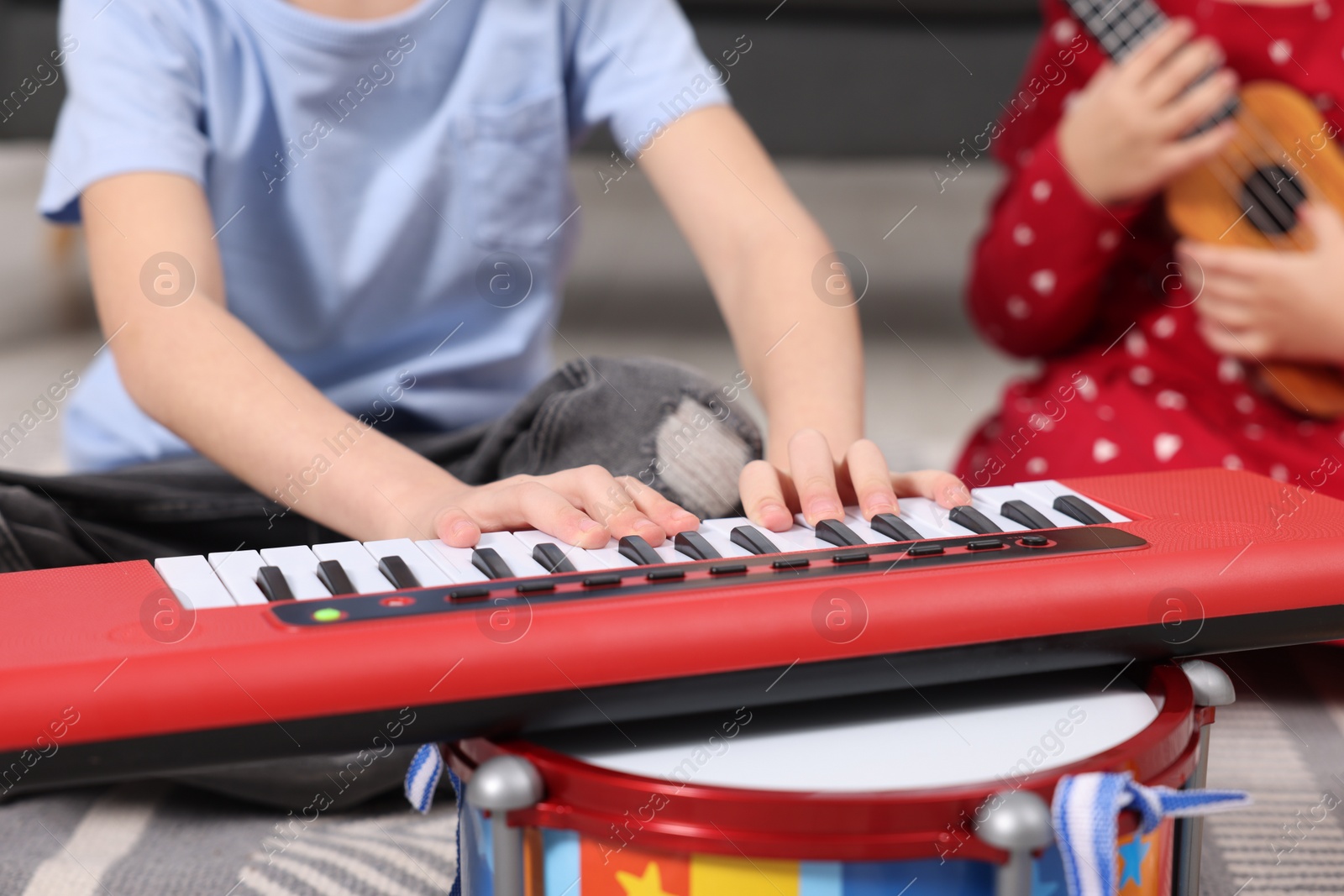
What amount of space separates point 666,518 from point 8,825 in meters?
0.50

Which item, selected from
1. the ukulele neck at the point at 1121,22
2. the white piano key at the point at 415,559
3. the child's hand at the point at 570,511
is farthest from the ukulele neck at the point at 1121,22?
the white piano key at the point at 415,559

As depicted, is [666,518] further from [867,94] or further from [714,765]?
[867,94]

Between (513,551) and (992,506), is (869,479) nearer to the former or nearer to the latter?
(992,506)

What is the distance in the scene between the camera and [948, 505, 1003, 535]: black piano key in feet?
1.88

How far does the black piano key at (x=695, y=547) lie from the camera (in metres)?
0.54

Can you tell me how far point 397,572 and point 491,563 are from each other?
0.04m

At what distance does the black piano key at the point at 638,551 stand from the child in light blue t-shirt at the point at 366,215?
21 cm

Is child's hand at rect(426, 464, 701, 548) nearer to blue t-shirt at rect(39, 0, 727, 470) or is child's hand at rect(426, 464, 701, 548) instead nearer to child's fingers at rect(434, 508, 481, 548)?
child's fingers at rect(434, 508, 481, 548)

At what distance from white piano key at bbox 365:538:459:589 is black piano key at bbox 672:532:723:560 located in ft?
0.31

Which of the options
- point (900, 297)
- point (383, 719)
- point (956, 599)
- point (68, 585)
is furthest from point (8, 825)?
point (900, 297)

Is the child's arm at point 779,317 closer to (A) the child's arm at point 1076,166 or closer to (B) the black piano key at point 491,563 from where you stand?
(B) the black piano key at point 491,563

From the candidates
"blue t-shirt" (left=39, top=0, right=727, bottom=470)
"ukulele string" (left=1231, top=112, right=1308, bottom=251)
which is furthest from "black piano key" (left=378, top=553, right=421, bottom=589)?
"ukulele string" (left=1231, top=112, right=1308, bottom=251)

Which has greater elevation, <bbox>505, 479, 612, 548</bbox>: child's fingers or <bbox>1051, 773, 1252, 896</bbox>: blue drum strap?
<bbox>505, 479, 612, 548</bbox>: child's fingers

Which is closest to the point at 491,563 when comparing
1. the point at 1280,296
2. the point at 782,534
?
the point at 782,534
